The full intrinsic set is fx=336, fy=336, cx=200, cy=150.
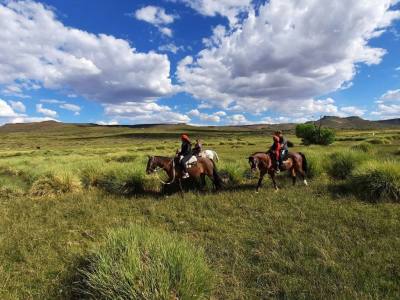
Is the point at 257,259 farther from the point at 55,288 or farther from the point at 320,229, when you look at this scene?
the point at 55,288

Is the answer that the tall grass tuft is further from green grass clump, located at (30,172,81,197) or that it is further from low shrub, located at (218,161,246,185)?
low shrub, located at (218,161,246,185)

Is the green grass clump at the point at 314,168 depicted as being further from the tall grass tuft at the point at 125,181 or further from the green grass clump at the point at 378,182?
the tall grass tuft at the point at 125,181

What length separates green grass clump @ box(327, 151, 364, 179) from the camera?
15.5 metres

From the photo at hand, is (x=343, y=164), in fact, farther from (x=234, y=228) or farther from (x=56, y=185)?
(x=56, y=185)

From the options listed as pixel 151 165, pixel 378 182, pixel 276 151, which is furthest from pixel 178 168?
pixel 378 182

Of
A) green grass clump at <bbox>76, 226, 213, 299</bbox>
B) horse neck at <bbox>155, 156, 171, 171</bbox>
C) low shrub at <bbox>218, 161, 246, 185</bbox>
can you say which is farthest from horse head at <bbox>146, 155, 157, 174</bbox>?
green grass clump at <bbox>76, 226, 213, 299</bbox>

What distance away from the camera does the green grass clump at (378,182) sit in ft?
35.1

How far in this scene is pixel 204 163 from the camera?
13977 millimetres

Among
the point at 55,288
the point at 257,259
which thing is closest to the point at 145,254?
the point at 55,288

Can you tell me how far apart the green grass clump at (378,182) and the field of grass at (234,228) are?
0.12 ft

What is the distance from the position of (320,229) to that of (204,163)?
646cm

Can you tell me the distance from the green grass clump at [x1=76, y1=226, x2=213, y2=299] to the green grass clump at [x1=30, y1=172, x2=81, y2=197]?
31.1ft

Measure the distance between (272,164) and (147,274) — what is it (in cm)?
971

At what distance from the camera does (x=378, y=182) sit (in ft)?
36.5
